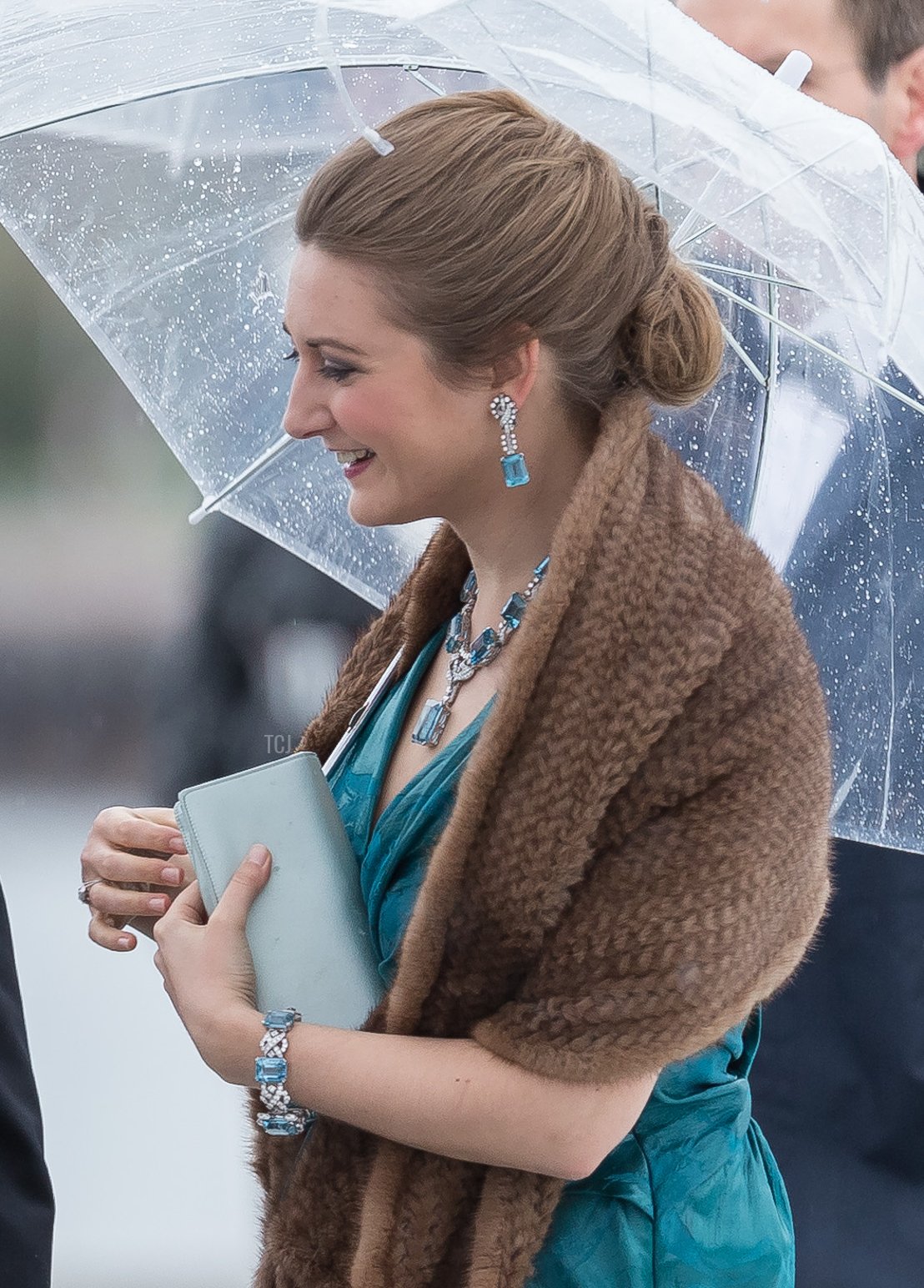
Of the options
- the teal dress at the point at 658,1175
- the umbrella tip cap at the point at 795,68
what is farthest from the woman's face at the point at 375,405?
the umbrella tip cap at the point at 795,68

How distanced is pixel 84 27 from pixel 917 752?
4.15ft

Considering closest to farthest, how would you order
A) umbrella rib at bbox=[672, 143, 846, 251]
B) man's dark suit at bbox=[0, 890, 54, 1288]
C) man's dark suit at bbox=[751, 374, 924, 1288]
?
1. man's dark suit at bbox=[0, 890, 54, 1288]
2. umbrella rib at bbox=[672, 143, 846, 251]
3. man's dark suit at bbox=[751, 374, 924, 1288]

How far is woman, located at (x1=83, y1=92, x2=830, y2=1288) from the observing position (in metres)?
1.38

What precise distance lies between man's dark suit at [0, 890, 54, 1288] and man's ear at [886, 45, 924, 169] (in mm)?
1513

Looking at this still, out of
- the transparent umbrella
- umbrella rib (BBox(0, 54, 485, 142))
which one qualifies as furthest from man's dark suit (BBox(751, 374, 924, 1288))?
umbrella rib (BBox(0, 54, 485, 142))

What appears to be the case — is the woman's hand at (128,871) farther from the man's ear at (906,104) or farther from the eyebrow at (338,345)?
the man's ear at (906,104)

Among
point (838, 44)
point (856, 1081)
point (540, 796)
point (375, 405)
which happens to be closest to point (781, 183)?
point (375, 405)

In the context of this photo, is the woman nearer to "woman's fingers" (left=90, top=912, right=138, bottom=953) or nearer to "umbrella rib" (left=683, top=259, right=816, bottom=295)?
"woman's fingers" (left=90, top=912, right=138, bottom=953)

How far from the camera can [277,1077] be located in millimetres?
1459

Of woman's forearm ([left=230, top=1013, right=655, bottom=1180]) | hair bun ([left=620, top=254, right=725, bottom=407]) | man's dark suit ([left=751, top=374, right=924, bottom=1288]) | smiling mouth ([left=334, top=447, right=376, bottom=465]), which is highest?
hair bun ([left=620, top=254, right=725, bottom=407])

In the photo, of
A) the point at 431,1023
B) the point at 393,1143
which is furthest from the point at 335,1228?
the point at 431,1023

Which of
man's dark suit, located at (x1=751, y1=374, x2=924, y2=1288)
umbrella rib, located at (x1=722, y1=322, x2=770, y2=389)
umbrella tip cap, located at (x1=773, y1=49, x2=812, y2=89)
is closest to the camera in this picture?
umbrella rib, located at (x1=722, y1=322, x2=770, y2=389)

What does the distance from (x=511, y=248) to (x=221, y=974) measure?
29.5 inches

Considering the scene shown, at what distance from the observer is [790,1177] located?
7.87ft
